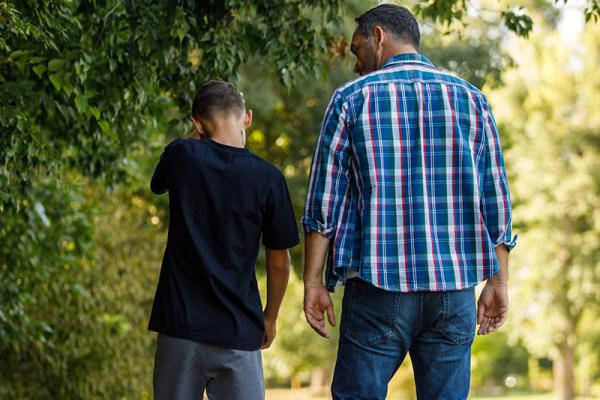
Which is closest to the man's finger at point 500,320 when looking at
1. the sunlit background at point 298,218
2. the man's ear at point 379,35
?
the man's ear at point 379,35

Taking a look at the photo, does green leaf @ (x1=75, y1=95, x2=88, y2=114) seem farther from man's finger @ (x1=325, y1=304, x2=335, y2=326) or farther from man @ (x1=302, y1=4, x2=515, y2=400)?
man's finger @ (x1=325, y1=304, x2=335, y2=326)

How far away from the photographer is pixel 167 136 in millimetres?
14438

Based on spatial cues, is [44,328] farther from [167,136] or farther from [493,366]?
[493,366]

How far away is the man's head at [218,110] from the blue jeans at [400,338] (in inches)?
30.2

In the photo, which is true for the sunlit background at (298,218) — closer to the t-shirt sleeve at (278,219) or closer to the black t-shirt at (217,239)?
the black t-shirt at (217,239)

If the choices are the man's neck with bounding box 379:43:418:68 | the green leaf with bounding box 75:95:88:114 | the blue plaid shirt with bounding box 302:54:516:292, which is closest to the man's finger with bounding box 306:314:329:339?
the blue plaid shirt with bounding box 302:54:516:292

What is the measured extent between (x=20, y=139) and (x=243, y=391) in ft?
7.67

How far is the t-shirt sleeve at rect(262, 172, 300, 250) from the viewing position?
374 cm

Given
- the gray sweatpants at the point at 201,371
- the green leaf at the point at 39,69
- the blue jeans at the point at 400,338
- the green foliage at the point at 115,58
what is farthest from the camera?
the green foliage at the point at 115,58

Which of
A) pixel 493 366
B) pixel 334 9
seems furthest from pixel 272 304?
pixel 493 366

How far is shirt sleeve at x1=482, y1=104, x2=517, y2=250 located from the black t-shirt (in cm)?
71

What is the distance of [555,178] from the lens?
2598 centimetres

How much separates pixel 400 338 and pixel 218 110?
1.06 m

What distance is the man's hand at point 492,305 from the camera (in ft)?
11.9
